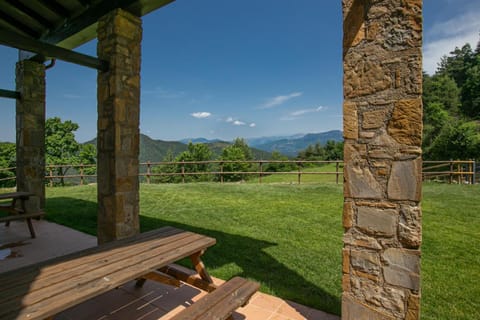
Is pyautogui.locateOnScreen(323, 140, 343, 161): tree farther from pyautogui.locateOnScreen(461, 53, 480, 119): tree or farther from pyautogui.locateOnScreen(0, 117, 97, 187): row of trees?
pyautogui.locateOnScreen(0, 117, 97, 187): row of trees

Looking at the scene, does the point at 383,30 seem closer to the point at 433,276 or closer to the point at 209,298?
the point at 209,298

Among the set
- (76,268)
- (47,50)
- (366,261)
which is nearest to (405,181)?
(366,261)

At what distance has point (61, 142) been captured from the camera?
23.6 m

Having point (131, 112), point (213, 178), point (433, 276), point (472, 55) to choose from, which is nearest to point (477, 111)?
point (472, 55)

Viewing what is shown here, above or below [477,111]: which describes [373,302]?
below

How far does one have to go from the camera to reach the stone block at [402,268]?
1.37 m

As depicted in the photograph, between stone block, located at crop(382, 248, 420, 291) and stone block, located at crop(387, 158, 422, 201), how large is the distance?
0.99 feet

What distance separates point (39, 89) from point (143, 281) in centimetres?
464

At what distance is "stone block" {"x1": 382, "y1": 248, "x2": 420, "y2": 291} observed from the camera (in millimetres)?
1366

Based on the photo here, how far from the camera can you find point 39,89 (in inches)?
191

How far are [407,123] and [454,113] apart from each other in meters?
36.0

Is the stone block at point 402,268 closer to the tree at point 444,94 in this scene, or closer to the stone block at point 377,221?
the stone block at point 377,221

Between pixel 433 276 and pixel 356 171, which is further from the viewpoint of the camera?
pixel 433 276

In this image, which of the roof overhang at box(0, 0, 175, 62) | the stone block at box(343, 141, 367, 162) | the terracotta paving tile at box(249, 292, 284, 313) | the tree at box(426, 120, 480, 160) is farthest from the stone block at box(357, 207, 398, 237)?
the tree at box(426, 120, 480, 160)
